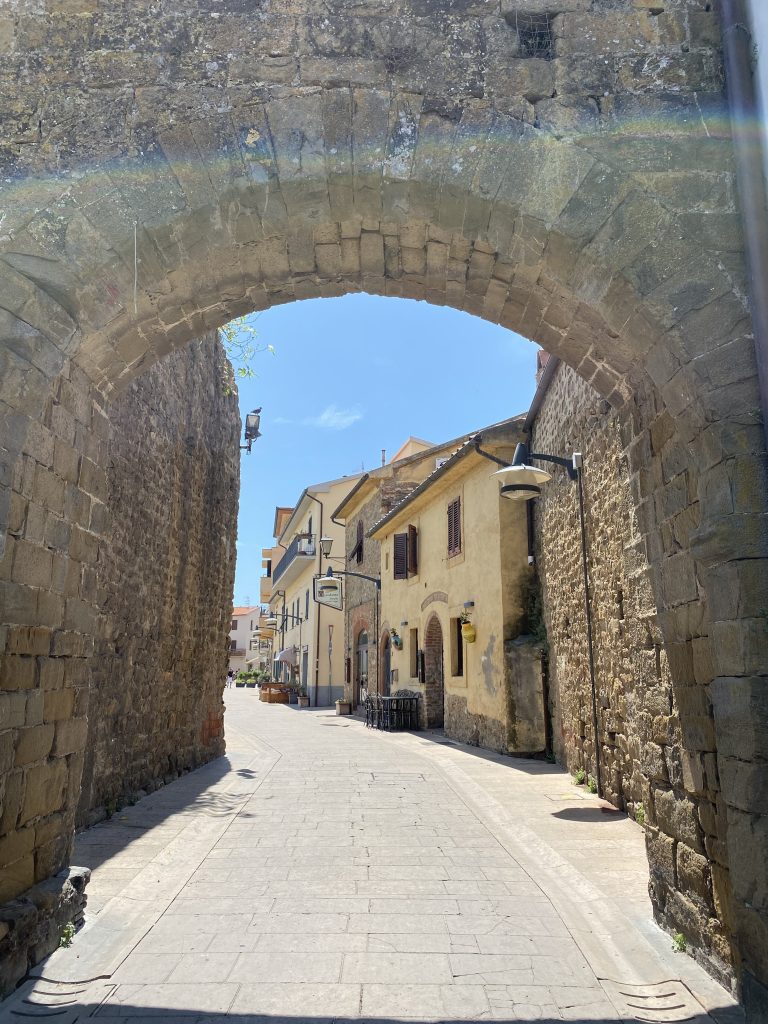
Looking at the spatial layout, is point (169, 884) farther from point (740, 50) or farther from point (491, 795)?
point (740, 50)

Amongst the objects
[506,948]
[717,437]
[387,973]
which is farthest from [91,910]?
[717,437]

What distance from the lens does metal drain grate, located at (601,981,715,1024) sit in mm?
2969

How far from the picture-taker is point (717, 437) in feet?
10.0

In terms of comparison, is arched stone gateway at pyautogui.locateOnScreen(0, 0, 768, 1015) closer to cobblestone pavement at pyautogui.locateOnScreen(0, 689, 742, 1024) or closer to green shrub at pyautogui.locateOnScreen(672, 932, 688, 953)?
green shrub at pyautogui.locateOnScreen(672, 932, 688, 953)

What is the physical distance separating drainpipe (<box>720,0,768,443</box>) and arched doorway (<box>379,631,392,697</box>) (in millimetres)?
16573

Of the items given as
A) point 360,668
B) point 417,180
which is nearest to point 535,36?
point 417,180

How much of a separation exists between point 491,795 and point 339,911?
3961 millimetres

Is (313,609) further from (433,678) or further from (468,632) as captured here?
(468,632)

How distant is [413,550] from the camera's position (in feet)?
54.7

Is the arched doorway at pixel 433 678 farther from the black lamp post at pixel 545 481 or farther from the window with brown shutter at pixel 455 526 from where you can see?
the black lamp post at pixel 545 481

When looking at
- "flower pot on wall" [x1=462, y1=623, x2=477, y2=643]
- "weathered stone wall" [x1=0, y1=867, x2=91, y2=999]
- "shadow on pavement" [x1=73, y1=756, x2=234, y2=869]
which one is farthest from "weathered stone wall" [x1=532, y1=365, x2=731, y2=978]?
"shadow on pavement" [x1=73, y1=756, x2=234, y2=869]

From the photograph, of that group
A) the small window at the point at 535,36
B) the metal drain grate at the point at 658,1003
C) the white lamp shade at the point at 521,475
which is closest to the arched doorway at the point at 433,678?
the white lamp shade at the point at 521,475

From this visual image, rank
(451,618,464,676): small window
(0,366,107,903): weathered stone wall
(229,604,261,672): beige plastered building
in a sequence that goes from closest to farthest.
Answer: (0,366,107,903): weathered stone wall < (451,618,464,676): small window < (229,604,261,672): beige plastered building

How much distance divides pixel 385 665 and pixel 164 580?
11589mm
